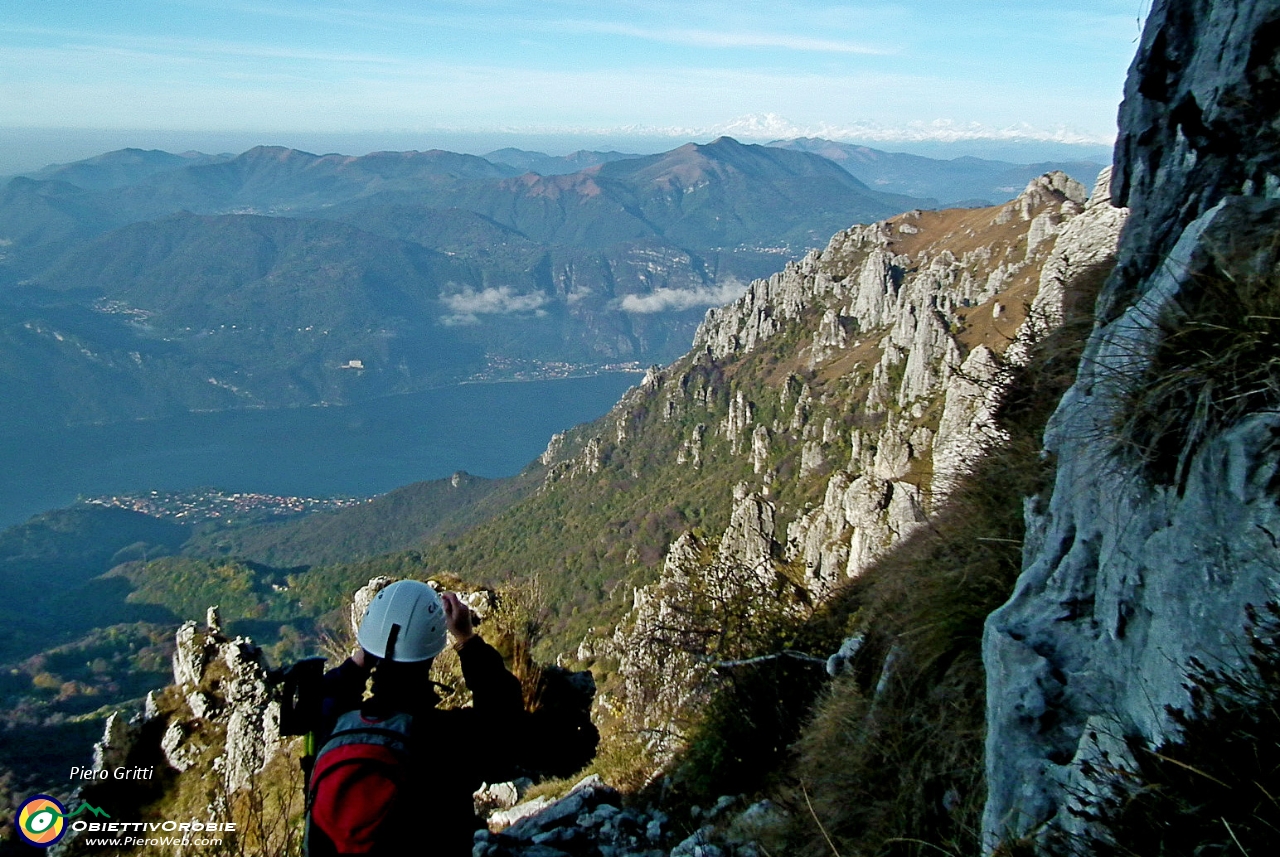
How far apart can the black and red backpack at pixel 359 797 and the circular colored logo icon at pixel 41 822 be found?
622 cm

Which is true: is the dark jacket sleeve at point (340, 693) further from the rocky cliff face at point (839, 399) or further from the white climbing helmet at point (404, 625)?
the rocky cliff face at point (839, 399)

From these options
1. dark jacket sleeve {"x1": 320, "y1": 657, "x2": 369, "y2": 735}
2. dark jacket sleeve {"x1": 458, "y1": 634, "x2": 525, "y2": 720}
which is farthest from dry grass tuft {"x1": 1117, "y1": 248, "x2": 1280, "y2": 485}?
dark jacket sleeve {"x1": 320, "y1": 657, "x2": 369, "y2": 735}

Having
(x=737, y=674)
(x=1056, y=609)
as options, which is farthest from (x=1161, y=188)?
(x=737, y=674)

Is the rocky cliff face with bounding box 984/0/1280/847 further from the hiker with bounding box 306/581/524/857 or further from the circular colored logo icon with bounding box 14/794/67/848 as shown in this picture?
the circular colored logo icon with bounding box 14/794/67/848

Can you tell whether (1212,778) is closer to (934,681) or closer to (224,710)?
(934,681)

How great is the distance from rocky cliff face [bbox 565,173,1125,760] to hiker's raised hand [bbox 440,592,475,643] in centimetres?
399

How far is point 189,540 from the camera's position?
598 ft

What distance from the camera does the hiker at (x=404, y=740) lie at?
2.91m

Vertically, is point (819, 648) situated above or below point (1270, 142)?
below

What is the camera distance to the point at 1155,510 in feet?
9.85

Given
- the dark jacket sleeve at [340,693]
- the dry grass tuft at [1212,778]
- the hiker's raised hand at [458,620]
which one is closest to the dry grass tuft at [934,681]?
the dry grass tuft at [1212,778]

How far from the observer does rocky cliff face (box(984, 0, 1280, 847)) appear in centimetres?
257

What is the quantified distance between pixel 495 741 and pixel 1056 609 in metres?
2.72

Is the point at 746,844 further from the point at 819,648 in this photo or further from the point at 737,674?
the point at 819,648
